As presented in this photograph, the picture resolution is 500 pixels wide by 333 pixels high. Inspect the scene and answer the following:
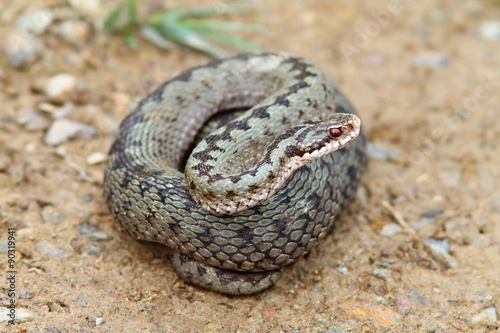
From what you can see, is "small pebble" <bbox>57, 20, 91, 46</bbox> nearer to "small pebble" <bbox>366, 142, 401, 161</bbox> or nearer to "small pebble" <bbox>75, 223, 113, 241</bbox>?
"small pebble" <bbox>75, 223, 113, 241</bbox>

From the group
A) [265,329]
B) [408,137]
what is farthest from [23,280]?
[408,137]

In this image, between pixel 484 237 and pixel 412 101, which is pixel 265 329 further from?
pixel 412 101

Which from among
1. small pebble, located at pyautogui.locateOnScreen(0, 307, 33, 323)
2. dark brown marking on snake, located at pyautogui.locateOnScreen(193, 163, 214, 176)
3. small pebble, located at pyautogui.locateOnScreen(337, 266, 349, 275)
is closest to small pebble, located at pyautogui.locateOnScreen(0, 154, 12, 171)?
small pebble, located at pyautogui.locateOnScreen(0, 307, 33, 323)

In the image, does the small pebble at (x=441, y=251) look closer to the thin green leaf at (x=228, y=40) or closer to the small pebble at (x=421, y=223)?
the small pebble at (x=421, y=223)

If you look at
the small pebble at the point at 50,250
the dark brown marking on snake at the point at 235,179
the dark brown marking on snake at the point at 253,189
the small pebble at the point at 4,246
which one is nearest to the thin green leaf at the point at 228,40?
the dark brown marking on snake at the point at 235,179

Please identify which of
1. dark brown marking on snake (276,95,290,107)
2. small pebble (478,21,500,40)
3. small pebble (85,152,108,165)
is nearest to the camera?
dark brown marking on snake (276,95,290,107)

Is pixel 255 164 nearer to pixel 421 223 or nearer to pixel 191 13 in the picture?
pixel 421 223
